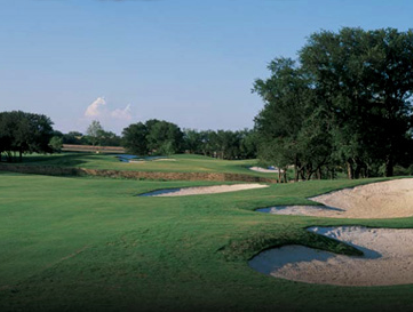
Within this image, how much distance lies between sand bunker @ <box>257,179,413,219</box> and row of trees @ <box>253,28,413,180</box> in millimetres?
10057

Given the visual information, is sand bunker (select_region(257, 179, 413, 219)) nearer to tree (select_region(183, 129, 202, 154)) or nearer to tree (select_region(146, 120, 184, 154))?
tree (select_region(146, 120, 184, 154))

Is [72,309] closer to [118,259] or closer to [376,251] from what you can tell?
[118,259]

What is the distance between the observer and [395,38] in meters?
37.3

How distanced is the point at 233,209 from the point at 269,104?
2550cm

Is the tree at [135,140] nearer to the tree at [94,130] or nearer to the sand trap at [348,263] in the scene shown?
the tree at [94,130]

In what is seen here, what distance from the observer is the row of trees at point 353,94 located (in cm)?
3578

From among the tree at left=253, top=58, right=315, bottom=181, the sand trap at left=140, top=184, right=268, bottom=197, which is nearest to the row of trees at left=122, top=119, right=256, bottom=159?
the tree at left=253, top=58, right=315, bottom=181

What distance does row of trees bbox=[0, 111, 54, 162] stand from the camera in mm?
72500

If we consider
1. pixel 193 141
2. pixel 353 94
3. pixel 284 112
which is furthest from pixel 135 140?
pixel 353 94

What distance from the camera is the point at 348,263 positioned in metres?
11.4

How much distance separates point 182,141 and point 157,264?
111 m

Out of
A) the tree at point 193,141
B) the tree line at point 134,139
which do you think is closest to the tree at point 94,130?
the tree line at point 134,139

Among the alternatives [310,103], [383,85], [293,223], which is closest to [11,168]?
[310,103]

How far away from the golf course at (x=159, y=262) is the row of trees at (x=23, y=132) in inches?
2323
